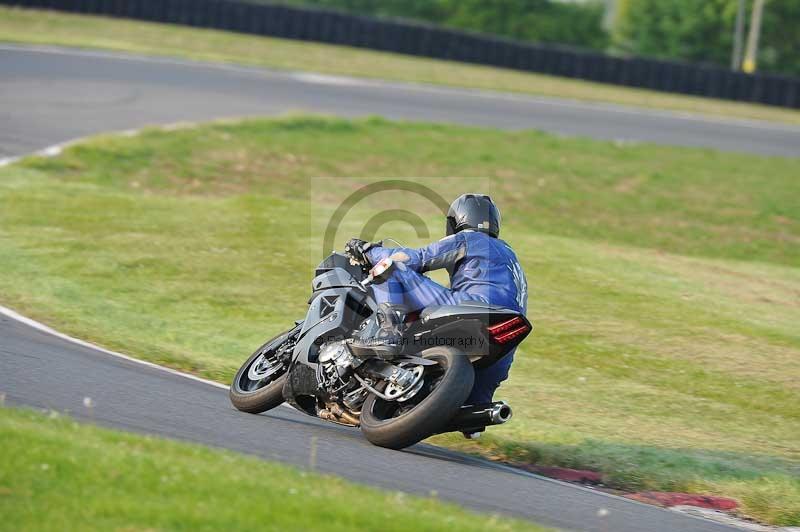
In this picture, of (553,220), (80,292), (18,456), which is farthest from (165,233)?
(18,456)

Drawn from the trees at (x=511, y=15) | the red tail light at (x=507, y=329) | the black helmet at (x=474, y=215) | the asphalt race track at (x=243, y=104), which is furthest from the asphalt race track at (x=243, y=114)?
the trees at (x=511, y=15)

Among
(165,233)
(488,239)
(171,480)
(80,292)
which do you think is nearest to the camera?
(171,480)

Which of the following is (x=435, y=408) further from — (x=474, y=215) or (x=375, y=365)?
(x=474, y=215)

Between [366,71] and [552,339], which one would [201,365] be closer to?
[552,339]

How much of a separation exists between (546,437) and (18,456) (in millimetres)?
4093

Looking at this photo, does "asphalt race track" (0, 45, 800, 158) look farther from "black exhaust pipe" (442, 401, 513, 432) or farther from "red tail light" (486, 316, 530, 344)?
"red tail light" (486, 316, 530, 344)

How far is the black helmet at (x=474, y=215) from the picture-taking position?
723cm

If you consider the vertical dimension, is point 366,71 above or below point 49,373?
above

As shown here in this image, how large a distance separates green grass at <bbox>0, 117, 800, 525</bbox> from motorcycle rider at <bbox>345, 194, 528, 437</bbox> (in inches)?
53.5

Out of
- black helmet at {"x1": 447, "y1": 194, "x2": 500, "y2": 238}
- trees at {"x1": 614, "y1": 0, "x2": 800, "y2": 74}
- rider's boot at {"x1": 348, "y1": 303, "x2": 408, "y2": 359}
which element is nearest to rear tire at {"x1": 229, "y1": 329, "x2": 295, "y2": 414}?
Result: rider's boot at {"x1": 348, "y1": 303, "x2": 408, "y2": 359}

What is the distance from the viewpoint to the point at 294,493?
17.7ft

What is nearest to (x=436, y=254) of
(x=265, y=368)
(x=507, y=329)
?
(x=507, y=329)

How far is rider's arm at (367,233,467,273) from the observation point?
7148 millimetres

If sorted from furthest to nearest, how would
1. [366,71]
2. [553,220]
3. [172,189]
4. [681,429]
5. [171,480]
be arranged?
1. [366,71]
2. [553,220]
3. [172,189]
4. [681,429]
5. [171,480]
